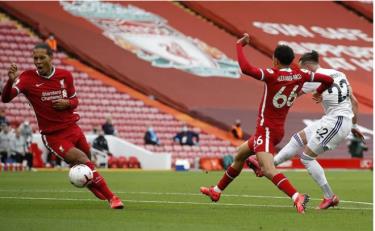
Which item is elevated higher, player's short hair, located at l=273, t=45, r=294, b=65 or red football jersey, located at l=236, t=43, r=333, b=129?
player's short hair, located at l=273, t=45, r=294, b=65

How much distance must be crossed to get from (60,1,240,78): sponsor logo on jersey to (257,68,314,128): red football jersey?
32.3 meters

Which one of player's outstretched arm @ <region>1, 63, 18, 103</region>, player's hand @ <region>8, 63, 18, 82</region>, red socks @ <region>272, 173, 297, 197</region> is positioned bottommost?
red socks @ <region>272, 173, 297, 197</region>

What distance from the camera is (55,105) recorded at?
12742mm

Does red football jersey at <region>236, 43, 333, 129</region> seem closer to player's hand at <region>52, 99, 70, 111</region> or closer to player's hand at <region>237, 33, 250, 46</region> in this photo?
player's hand at <region>237, 33, 250, 46</region>

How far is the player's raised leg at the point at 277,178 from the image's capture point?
12.3 metres

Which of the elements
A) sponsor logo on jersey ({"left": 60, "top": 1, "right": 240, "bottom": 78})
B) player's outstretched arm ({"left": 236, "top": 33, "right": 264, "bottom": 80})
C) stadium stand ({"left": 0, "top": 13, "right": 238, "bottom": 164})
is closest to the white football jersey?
player's outstretched arm ({"left": 236, "top": 33, "right": 264, "bottom": 80})

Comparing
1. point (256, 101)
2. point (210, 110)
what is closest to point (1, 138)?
point (210, 110)

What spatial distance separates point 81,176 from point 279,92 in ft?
9.13

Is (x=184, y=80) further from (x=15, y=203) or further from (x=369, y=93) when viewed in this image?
(x=15, y=203)

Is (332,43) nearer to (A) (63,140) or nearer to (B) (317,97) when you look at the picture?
(B) (317,97)

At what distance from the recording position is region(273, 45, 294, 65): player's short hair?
12680 millimetres

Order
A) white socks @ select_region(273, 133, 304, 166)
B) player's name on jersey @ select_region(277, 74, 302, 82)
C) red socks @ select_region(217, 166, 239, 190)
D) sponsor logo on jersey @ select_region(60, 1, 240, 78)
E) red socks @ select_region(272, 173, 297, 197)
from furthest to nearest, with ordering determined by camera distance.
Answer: sponsor logo on jersey @ select_region(60, 1, 240, 78)
white socks @ select_region(273, 133, 304, 166)
red socks @ select_region(217, 166, 239, 190)
player's name on jersey @ select_region(277, 74, 302, 82)
red socks @ select_region(272, 173, 297, 197)

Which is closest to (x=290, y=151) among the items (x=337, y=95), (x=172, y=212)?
(x=337, y=95)

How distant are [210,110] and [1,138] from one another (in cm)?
1336
